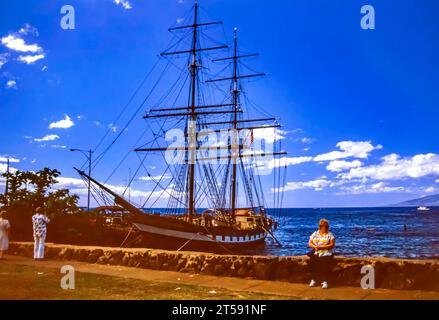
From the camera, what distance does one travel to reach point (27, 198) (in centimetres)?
2031

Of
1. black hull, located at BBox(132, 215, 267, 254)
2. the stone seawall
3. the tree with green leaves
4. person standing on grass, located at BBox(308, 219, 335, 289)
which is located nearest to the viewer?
the stone seawall

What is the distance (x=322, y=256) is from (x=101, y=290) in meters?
4.29

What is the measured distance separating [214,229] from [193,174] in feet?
19.1

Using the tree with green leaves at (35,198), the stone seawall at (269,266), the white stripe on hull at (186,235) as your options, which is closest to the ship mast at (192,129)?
the white stripe on hull at (186,235)

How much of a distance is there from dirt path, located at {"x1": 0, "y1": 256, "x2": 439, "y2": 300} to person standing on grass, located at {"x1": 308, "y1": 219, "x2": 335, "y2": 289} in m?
0.30

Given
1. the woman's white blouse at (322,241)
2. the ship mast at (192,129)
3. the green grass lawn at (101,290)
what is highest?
the ship mast at (192,129)

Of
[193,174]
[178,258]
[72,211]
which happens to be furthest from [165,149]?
[178,258]

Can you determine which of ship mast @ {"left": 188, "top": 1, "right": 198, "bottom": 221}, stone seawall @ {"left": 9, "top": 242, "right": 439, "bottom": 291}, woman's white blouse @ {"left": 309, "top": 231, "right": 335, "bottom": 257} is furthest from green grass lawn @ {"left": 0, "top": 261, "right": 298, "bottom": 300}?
ship mast @ {"left": 188, "top": 1, "right": 198, "bottom": 221}

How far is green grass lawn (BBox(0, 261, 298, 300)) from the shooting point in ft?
21.1

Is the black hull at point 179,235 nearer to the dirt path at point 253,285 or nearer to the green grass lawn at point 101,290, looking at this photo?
the dirt path at point 253,285

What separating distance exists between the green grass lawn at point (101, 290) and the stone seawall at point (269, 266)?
137 centimetres

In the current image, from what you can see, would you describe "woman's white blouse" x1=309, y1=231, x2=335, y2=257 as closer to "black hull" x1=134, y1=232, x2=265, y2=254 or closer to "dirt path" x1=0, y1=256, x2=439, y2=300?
"dirt path" x1=0, y1=256, x2=439, y2=300

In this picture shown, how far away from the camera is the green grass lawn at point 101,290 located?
21.1ft
